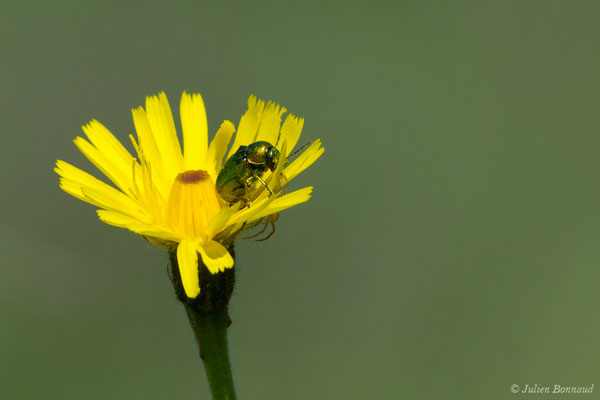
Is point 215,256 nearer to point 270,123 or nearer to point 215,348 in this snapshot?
point 215,348

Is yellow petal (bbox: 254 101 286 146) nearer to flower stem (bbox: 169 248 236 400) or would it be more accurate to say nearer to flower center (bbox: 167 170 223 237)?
flower center (bbox: 167 170 223 237)

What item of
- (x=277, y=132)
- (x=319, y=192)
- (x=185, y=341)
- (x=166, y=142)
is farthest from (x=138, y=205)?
(x=319, y=192)

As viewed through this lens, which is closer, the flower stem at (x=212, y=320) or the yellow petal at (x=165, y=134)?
the flower stem at (x=212, y=320)

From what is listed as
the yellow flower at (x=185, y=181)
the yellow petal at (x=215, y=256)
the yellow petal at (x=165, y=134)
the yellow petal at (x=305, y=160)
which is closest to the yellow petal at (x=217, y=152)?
the yellow flower at (x=185, y=181)

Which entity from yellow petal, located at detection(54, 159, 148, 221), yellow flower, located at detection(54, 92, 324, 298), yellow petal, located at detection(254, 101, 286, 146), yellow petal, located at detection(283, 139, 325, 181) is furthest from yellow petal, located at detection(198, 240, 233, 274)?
yellow petal, located at detection(254, 101, 286, 146)

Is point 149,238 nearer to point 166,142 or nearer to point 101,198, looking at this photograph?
point 101,198

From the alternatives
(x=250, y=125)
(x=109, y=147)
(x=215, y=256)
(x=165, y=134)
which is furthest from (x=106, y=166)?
(x=215, y=256)

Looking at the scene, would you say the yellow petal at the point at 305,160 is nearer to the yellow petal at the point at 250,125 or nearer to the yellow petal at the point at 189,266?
the yellow petal at the point at 250,125
